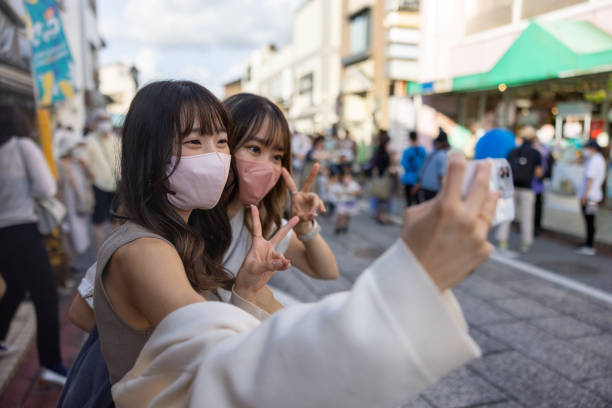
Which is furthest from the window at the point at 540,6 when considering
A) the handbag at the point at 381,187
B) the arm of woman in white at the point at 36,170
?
the arm of woman in white at the point at 36,170

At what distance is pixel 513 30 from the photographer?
35.8 ft

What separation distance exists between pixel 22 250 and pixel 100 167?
2.87m

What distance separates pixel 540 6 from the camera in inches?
420

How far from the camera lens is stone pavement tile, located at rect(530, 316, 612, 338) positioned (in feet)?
12.5

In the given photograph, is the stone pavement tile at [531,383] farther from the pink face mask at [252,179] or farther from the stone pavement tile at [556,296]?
the pink face mask at [252,179]

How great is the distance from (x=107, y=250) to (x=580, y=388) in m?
3.24

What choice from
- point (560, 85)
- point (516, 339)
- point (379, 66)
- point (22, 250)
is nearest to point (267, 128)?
point (22, 250)

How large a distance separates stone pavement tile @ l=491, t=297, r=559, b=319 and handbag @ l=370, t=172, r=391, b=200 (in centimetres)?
432

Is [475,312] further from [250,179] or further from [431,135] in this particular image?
[431,135]

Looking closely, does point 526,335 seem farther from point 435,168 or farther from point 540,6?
point 540,6

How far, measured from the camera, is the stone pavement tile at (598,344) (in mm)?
3498

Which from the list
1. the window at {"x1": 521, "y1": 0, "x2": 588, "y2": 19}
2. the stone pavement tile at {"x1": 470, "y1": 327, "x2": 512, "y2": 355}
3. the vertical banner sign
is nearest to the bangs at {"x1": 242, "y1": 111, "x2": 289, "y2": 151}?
the stone pavement tile at {"x1": 470, "y1": 327, "x2": 512, "y2": 355}

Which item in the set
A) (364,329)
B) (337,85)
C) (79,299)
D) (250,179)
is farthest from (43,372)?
(337,85)

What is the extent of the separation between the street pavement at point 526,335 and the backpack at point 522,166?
3.86 feet
